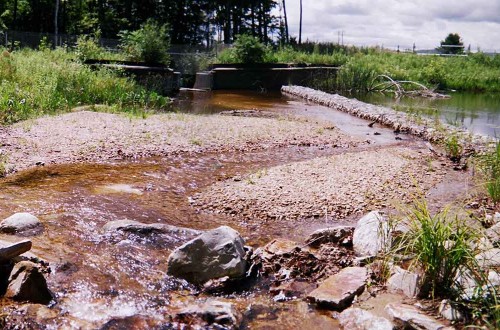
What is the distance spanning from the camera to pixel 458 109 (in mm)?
21828

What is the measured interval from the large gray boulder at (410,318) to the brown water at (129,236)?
1.71 feet

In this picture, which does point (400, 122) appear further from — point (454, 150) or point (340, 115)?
point (454, 150)

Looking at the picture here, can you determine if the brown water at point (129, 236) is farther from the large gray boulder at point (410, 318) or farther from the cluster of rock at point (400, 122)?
the cluster of rock at point (400, 122)

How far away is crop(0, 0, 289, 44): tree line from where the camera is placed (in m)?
35.8

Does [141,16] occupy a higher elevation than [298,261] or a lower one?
higher

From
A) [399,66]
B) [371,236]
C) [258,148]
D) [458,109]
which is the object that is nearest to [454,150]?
[258,148]

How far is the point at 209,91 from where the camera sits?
2589cm

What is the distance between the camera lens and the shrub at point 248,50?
28422mm

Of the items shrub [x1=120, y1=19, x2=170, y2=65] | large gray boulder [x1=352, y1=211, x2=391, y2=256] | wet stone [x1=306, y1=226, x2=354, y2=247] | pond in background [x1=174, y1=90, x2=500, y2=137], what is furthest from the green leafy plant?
shrub [x1=120, y1=19, x2=170, y2=65]

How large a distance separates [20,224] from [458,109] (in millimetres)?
20119

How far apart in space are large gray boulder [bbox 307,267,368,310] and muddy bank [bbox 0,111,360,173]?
5.77 m

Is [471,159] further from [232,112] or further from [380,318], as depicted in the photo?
[232,112]

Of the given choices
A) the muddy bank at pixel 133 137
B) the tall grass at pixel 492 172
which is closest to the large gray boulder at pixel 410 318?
the tall grass at pixel 492 172

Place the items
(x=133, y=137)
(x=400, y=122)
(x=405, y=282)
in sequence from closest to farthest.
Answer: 1. (x=405, y=282)
2. (x=133, y=137)
3. (x=400, y=122)
